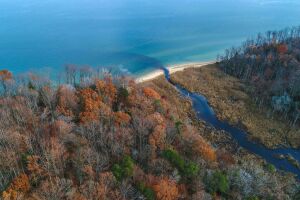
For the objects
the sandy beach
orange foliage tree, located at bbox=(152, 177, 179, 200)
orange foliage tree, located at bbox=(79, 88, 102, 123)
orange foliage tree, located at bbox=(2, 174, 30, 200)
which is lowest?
the sandy beach

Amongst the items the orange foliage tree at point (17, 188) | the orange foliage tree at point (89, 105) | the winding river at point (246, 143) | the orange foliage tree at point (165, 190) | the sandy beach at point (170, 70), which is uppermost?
the orange foliage tree at point (89, 105)

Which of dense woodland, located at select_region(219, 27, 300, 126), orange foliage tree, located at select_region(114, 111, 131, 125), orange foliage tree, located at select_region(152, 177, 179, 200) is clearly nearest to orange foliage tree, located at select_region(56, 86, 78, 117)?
orange foliage tree, located at select_region(114, 111, 131, 125)

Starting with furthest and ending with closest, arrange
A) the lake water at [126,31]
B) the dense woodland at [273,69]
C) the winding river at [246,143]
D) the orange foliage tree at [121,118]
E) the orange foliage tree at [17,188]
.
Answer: the lake water at [126,31] < the dense woodland at [273,69] < the winding river at [246,143] < the orange foliage tree at [121,118] < the orange foliage tree at [17,188]

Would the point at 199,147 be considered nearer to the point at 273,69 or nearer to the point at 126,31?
the point at 273,69

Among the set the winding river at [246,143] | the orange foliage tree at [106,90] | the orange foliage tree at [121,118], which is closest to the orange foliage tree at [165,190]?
the orange foliage tree at [121,118]

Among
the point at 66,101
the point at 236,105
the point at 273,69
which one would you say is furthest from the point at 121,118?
the point at 273,69

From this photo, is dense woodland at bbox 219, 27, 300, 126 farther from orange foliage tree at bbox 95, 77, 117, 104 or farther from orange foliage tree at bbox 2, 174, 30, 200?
orange foliage tree at bbox 2, 174, 30, 200

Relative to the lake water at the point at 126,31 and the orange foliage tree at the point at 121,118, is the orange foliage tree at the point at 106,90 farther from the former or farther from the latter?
the lake water at the point at 126,31

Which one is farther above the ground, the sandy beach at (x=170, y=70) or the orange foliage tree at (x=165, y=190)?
the orange foliage tree at (x=165, y=190)
